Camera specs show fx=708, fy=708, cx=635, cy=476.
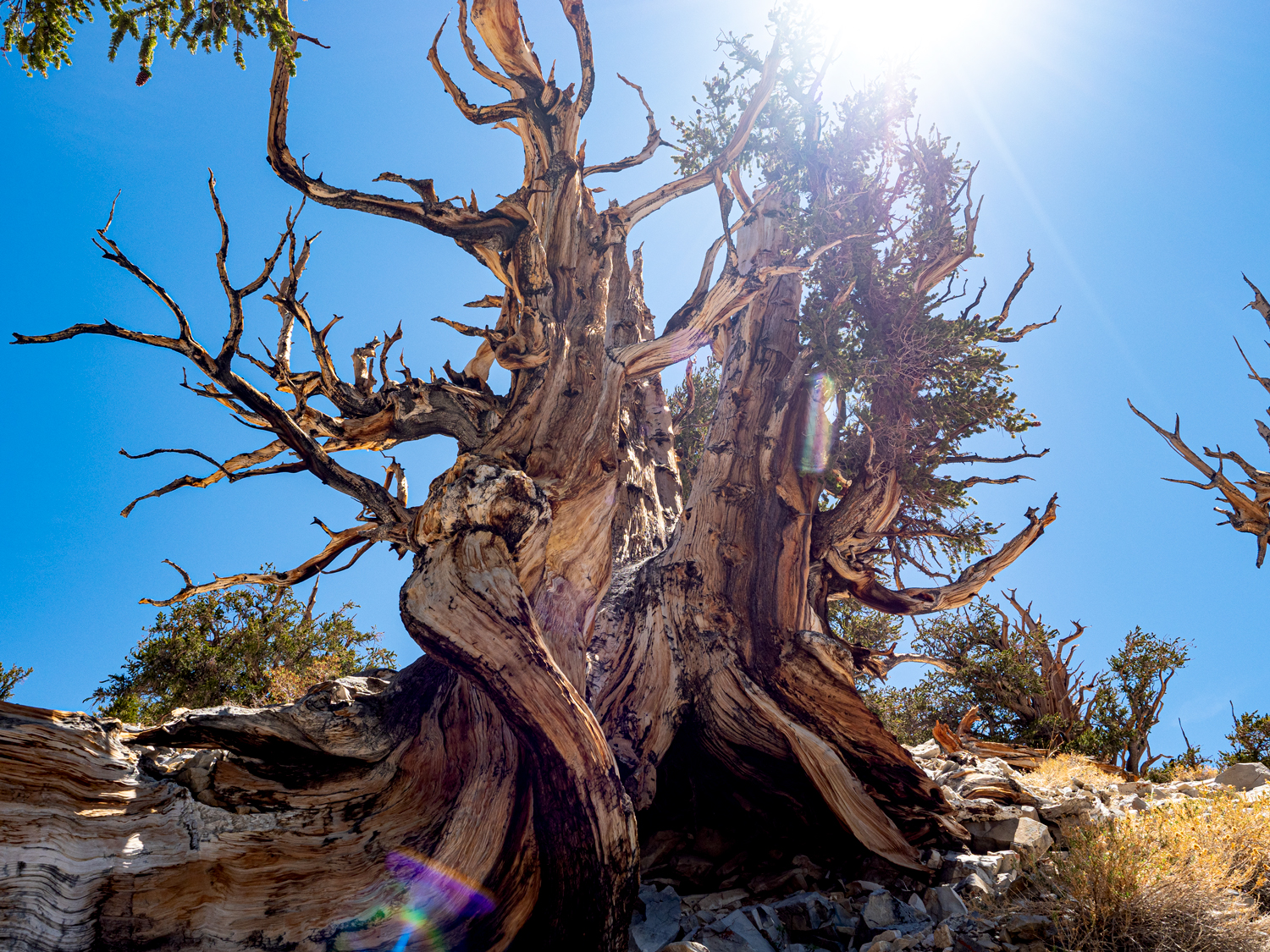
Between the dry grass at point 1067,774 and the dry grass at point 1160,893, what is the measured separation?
6.10 feet

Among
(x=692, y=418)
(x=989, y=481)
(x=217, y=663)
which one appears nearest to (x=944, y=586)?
(x=989, y=481)

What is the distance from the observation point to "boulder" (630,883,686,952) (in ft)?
12.9

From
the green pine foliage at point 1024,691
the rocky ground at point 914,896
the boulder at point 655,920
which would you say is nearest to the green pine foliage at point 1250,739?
the green pine foliage at point 1024,691

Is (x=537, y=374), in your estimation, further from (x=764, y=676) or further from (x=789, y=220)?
(x=789, y=220)

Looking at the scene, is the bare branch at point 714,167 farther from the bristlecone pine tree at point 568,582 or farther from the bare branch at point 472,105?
the bare branch at point 472,105

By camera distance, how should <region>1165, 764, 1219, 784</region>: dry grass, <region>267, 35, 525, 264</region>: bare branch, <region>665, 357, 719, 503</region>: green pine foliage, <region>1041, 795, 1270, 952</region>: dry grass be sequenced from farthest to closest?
<region>665, 357, 719, 503</region>: green pine foliage
<region>1165, 764, 1219, 784</region>: dry grass
<region>267, 35, 525, 264</region>: bare branch
<region>1041, 795, 1270, 952</region>: dry grass

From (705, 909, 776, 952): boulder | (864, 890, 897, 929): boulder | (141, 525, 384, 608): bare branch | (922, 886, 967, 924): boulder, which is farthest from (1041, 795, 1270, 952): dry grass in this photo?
(141, 525, 384, 608): bare branch

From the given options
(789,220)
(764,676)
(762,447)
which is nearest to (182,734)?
(764,676)

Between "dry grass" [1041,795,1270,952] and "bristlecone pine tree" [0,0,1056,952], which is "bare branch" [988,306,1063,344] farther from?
"dry grass" [1041,795,1270,952]

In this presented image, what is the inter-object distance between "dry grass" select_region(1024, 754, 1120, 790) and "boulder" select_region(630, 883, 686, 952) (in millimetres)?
3501

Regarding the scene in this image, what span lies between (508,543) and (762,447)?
118 inches

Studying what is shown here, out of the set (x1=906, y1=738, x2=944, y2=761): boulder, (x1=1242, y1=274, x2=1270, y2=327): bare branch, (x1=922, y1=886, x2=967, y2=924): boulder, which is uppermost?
(x1=1242, y1=274, x2=1270, y2=327): bare branch

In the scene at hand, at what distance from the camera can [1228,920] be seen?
346 cm

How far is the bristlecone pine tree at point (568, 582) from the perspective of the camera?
355 cm
